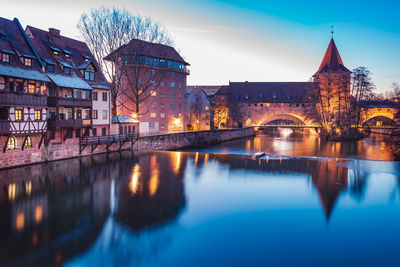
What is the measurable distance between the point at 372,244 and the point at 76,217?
35.6 feet

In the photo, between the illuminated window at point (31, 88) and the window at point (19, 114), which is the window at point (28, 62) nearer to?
the illuminated window at point (31, 88)

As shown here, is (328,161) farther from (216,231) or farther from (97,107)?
(97,107)

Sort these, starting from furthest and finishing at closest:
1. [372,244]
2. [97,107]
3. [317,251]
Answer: [97,107], [372,244], [317,251]

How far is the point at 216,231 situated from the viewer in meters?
11.2

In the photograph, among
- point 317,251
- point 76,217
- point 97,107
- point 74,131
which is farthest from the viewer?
point 97,107

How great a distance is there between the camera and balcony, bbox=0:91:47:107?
58.2ft

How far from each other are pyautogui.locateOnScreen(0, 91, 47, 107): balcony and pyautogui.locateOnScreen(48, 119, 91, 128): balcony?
138 cm

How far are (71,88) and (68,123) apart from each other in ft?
8.91

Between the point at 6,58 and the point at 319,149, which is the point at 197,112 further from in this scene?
the point at 6,58

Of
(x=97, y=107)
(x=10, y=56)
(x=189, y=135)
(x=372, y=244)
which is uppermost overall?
(x=10, y=56)

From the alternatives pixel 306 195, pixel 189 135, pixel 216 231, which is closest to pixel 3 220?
pixel 216 231

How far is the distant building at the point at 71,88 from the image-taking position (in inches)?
858

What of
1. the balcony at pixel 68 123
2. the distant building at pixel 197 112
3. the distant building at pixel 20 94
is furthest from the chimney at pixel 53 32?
the distant building at pixel 197 112

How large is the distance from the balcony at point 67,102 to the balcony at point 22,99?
2.73 ft
